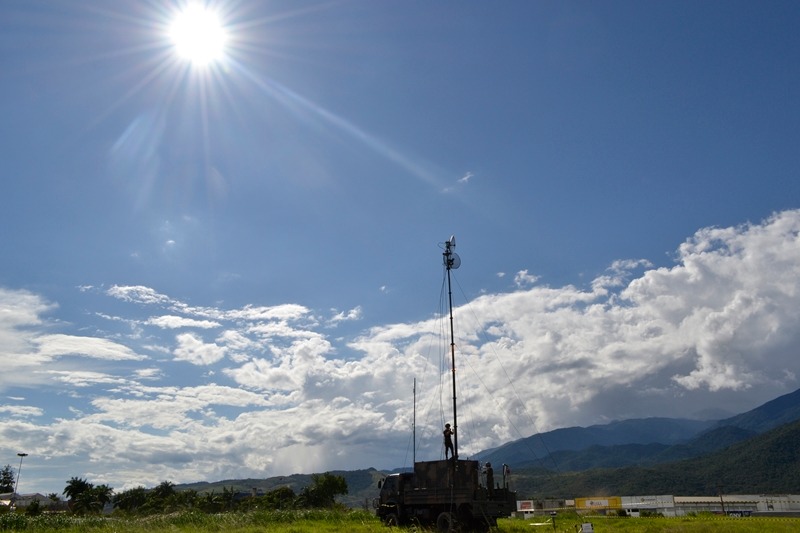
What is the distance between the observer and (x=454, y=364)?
30.9m

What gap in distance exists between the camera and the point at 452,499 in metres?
26.3

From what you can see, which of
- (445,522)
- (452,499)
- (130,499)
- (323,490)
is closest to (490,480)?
(452,499)

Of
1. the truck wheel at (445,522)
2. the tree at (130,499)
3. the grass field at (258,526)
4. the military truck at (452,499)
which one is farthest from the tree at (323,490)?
the truck wheel at (445,522)

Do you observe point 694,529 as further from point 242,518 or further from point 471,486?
point 242,518

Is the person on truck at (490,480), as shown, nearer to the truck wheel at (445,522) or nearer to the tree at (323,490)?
the truck wheel at (445,522)

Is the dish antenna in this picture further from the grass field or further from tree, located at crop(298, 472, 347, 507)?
tree, located at crop(298, 472, 347, 507)

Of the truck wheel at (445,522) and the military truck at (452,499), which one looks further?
the military truck at (452,499)

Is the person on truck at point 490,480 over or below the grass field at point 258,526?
over

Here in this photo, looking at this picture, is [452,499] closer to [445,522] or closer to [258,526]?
[445,522]

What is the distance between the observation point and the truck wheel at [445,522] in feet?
84.4

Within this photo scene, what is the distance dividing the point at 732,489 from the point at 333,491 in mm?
157941

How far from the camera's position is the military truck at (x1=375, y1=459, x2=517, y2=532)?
85.7ft

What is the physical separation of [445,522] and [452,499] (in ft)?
3.47

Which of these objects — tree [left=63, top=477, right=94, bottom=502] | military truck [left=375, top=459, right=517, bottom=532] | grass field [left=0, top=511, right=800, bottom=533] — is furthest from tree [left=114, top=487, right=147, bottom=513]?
military truck [left=375, top=459, right=517, bottom=532]
